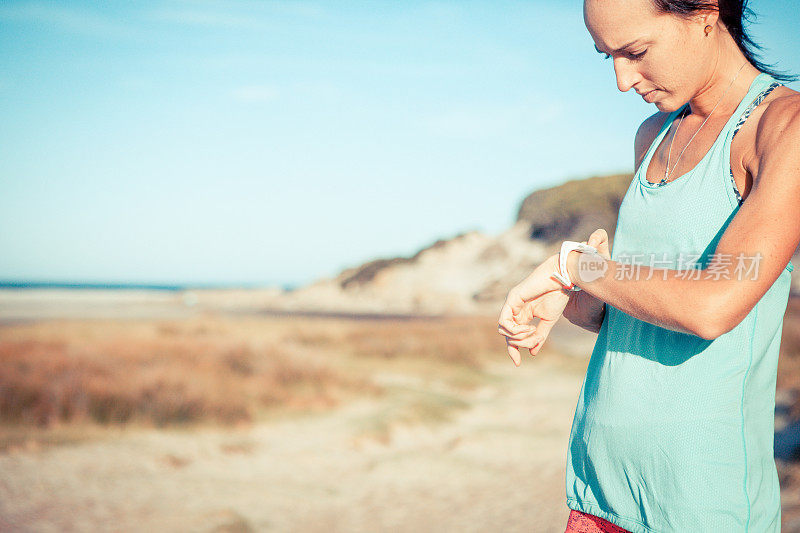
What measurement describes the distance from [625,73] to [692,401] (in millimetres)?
617

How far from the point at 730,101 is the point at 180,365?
988 centimetres

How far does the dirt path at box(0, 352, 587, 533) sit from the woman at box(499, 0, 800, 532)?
4428mm

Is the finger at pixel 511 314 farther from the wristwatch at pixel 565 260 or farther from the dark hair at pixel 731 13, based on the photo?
Result: the dark hair at pixel 731 13

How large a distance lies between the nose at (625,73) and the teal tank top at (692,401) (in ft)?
0.62

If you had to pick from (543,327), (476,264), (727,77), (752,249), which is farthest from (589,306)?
(476,264)

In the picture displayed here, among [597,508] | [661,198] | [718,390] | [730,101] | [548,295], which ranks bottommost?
[597,508]

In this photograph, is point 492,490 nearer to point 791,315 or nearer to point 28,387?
point 28,387

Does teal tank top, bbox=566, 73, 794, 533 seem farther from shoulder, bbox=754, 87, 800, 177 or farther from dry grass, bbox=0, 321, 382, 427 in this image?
dry grass, bbox=0, 321, 382, 427

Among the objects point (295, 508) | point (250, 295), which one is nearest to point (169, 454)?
point (295, 508)

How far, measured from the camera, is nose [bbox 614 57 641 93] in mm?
1105

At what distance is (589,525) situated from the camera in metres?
1.21

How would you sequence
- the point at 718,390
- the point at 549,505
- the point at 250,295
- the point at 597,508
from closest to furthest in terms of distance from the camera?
the point at 718,390 < the point at 597,508 < the point at 549,505 < the point at 250,295

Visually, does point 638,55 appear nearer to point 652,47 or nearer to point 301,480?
point 652,47

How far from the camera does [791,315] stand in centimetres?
1944
